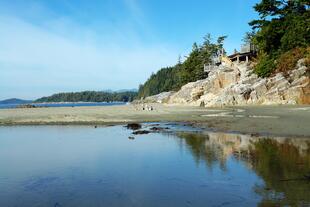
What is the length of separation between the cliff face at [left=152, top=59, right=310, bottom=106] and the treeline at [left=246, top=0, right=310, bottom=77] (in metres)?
1.40

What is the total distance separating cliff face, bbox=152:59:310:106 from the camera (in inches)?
1547

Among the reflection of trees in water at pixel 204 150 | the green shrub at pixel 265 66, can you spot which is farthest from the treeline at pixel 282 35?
the reflection of trees in water at pixel 204 150

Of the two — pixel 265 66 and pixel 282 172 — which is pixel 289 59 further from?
pixel 282 172

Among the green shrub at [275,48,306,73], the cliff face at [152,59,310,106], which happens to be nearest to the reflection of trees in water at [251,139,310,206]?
the cliff face at [152,59,310,106]

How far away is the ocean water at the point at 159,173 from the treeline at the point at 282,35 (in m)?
30.5

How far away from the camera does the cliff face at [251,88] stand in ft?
129

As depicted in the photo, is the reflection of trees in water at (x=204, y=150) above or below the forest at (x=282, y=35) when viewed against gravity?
below

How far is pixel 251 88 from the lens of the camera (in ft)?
149

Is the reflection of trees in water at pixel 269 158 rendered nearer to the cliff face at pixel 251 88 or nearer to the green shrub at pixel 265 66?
the cliff face at pixel 251 88

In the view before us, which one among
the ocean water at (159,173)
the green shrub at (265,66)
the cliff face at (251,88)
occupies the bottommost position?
the ocean water at (159,173)

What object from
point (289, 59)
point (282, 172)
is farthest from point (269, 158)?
point (289, 59)

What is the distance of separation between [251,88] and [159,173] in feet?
125

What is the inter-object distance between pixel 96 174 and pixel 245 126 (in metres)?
13.2

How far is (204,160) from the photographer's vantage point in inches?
465
